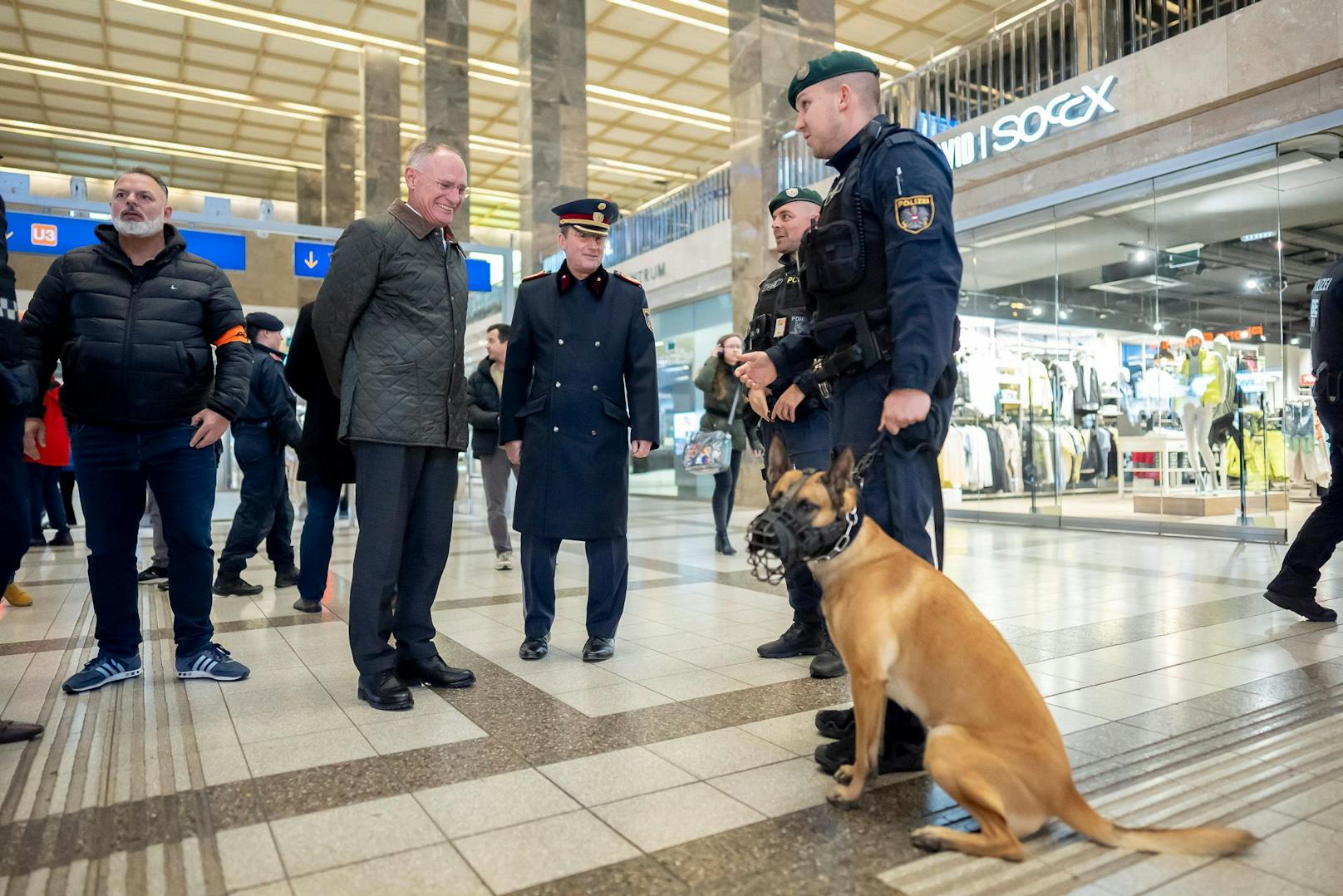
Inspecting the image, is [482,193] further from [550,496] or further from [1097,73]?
[550,496]

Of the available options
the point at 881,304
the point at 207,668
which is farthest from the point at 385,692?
the point at 881,304

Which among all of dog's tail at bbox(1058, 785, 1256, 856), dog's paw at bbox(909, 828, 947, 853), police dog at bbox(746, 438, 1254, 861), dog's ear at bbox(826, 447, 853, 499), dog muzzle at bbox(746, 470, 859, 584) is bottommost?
dog's paw at bbox(909, 828, 947, 853)

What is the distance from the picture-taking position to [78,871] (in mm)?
1781

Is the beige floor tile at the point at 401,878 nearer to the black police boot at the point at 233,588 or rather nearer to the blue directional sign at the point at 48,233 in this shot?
the black police boot at the point at 233,588

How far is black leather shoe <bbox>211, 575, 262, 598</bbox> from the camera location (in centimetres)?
555

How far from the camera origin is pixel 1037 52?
30.6 ft

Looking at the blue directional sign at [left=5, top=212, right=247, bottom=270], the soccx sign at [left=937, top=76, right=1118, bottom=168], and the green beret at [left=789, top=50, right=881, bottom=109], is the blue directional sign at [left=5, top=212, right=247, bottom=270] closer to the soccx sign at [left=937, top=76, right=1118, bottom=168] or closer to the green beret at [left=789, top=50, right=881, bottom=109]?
the soccx sign at [left=937, top=76, right=1118, bottom=168]

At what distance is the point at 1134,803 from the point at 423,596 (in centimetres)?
243

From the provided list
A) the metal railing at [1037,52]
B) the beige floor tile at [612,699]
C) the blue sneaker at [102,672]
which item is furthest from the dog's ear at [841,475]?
the metal railing at [1037,52]

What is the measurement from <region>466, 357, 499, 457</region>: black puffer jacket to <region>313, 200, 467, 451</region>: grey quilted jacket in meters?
3.37

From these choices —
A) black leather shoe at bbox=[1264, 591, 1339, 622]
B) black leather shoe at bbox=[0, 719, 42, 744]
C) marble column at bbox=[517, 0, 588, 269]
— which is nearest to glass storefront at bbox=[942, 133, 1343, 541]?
black leather shoe at bbox=[1264, 591, 1339, 622]

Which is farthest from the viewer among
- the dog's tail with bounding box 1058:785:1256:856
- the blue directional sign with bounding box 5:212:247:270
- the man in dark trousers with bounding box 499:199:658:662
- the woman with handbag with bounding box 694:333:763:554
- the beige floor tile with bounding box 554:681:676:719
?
the blue directional sign with bounding box 5:212:247:270

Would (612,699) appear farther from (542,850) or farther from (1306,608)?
(1306,608)

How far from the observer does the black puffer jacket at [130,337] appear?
3158 millimetres
